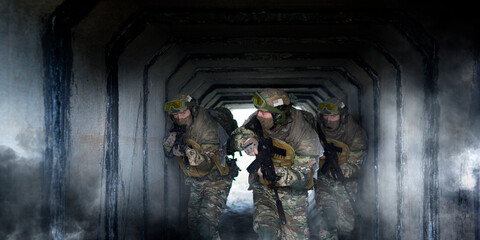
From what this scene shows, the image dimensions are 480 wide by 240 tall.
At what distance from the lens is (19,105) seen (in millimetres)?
2311

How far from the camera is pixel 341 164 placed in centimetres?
596

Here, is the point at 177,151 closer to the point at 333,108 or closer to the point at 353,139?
the point at 333,108

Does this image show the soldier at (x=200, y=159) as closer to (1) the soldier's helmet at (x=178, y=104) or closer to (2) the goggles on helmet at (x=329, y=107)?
(1) the soldier's helmet at (x=178, y=104)

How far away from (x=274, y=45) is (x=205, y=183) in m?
2.05

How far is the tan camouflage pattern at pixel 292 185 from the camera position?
4422mm

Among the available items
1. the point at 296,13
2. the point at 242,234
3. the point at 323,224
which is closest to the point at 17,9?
the point at 296,13

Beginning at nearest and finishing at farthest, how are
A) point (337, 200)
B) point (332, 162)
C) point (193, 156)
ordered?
point (193, 156) → point (332, 162) → point (337, 200)

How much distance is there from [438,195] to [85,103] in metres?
2.81

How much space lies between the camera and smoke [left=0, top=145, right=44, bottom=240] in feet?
7.33

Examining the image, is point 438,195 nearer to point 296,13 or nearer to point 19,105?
point 296,13

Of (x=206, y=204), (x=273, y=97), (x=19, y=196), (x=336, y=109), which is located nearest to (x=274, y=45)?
(x=273, y=97)

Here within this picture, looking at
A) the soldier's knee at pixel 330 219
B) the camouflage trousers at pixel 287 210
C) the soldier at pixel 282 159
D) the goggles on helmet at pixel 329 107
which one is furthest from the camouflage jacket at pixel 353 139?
the camouflage trousers at pixel 287 210

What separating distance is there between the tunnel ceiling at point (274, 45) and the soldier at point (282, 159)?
85 cm

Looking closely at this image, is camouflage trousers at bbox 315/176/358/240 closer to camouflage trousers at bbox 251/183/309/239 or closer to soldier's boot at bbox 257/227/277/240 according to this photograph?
camouflage trousers at bbox 251/183/309/239
